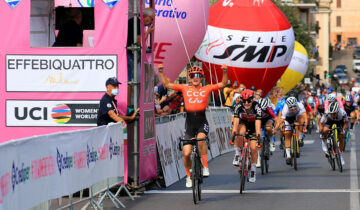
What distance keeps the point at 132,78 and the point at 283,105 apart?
8.29 meters

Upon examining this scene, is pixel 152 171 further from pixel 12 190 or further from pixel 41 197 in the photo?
pixel 12 190

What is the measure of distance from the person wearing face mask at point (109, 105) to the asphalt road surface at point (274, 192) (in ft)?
4.27

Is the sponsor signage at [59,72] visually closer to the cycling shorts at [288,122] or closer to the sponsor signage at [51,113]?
the sponsor signage at [51,113]

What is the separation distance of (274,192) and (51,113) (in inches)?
157

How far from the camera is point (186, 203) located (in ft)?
45.6

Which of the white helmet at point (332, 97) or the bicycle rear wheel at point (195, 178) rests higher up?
the white helmet at point (332, 97)

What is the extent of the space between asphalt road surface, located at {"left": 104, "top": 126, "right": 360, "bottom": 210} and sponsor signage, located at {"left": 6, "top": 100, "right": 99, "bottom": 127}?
1573mm

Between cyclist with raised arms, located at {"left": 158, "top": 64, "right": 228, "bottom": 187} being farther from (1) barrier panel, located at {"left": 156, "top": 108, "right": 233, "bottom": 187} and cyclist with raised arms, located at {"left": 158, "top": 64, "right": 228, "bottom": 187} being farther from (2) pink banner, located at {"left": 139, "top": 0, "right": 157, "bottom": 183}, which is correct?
(1) barrier panel, located at {"left": 156, "top": 108, "right": 233, "bottom": 187}

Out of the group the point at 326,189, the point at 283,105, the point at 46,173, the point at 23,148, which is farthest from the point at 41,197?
the point at 283,105

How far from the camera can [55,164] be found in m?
10.2

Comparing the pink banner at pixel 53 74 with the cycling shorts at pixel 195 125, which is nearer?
the cycling shorts at pixel 195 125

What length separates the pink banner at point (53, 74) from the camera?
15008 millimetres

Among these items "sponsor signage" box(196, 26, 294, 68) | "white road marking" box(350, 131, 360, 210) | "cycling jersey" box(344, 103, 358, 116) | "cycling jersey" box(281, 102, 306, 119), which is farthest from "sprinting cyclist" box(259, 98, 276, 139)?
"sponsor signage" box(196, 26, 294, 68)

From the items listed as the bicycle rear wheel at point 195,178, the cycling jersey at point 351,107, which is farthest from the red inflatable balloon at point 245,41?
the bicycle rear wheel at point 195,178
